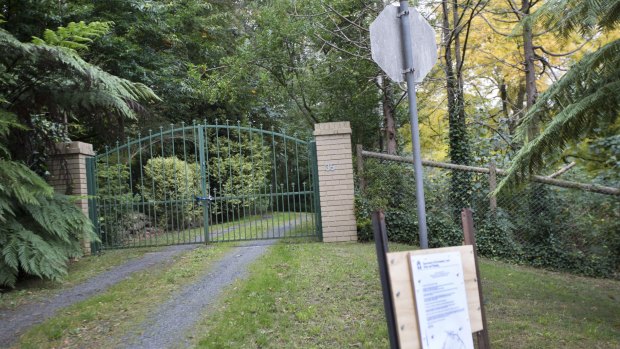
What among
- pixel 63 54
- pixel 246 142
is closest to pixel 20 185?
pixel 63 54

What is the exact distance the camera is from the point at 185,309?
17.0ft

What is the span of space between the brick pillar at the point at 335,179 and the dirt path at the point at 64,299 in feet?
9.04

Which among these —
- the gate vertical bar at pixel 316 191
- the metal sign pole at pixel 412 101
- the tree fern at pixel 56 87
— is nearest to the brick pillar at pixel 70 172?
the tree fern at pixel 56 87

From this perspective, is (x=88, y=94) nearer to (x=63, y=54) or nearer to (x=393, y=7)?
(x=63, y=54)

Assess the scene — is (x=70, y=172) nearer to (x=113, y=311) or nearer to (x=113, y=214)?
(x=113, y=214)

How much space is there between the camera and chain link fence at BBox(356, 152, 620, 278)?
791 cm

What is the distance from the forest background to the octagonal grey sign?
2128 millimetres

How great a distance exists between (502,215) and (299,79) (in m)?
6.52

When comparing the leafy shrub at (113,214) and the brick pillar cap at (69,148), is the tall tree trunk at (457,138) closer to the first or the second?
the leafy shrub at (113,214)

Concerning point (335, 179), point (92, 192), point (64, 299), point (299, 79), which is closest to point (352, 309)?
point (64, 299)

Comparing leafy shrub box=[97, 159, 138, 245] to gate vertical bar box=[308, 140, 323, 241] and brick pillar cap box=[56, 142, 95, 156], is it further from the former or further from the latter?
gate vertical bar box=[308, 140, 323, 241]

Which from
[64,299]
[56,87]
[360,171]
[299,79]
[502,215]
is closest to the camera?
[64,299]

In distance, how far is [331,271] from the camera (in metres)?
6.37

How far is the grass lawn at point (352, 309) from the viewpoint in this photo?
14.2 feet
